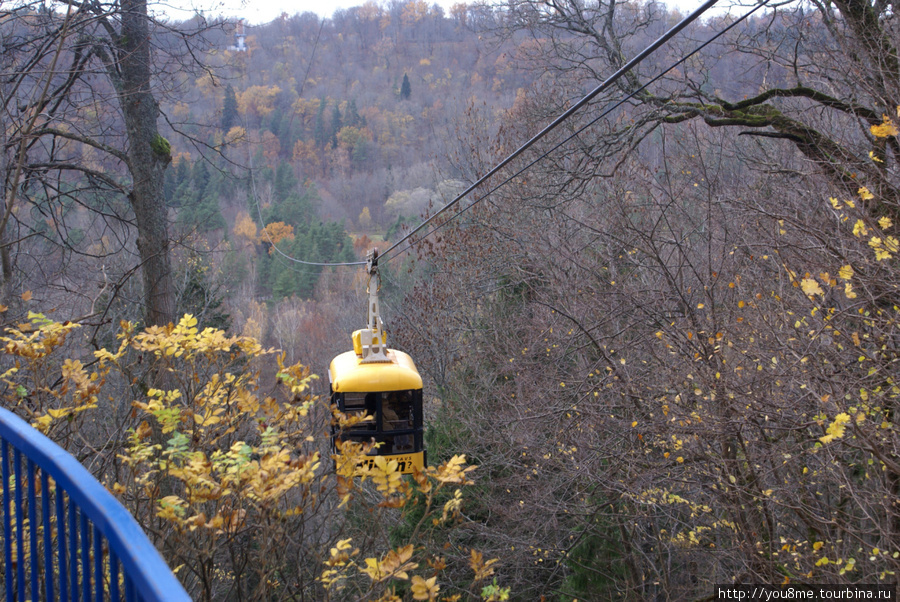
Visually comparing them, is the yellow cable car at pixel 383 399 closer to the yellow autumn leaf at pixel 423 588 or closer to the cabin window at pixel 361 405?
the cabin window at pixel 361 405

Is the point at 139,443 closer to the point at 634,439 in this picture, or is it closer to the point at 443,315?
the point at 634,439

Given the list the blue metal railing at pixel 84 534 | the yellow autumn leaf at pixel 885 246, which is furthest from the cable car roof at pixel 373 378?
the blue metal railing at pixel 84 534

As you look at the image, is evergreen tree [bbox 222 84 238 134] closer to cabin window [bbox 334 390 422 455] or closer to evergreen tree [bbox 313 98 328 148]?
cabin window [bbox 334 390 422 455]

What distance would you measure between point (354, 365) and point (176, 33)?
464 cm

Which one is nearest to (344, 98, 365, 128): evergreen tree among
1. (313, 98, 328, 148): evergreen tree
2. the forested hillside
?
(313, 98, 328, 148): evergreen tree

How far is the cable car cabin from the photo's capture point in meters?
6.66

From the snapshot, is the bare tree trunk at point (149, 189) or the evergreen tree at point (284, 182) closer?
the bare tree trunk at point (149, 189)

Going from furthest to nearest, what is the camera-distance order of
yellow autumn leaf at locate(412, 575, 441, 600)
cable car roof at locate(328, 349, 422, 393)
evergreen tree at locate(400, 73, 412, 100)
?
1. evergreen tree at locate(400, 73, 412, 100)
2. cable car roof at locate(328, 349, 422, 393)
3. yellow autumn leaf at locate(412, 575, 441, 600)

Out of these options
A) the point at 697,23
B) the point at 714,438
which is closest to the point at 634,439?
the point at 714,438

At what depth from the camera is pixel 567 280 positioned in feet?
34.2

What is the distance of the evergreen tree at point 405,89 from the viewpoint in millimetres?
26041

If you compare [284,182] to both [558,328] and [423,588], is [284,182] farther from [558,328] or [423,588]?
[423,588]

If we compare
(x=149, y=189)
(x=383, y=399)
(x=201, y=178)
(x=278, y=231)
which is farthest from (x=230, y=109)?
(x=278, y=231)

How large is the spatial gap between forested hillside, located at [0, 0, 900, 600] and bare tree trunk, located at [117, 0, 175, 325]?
1.2 inches
